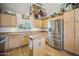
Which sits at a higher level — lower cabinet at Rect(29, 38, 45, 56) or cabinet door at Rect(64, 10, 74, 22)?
cabinet door at Rect(64, 10, 74, 22)

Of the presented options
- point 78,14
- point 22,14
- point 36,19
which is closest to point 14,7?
point 22,14

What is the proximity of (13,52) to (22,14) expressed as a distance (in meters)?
0.54

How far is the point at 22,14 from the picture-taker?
205cm

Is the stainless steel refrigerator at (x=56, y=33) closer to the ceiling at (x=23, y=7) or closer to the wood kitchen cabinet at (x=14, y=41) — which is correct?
the ceiling at (x=23, y=7)

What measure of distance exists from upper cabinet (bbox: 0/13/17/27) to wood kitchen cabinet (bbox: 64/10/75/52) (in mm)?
704

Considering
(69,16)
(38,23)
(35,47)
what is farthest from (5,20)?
(69,16)

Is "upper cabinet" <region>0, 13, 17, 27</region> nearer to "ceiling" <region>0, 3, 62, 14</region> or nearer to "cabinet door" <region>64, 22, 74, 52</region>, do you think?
"ceiling" <region>0, 3, 62, 14</region>

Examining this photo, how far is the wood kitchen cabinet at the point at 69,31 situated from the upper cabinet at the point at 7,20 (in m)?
0.70

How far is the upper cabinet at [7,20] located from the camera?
6.70ft

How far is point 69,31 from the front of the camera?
6.72 feet

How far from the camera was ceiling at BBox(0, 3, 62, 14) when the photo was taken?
2055 mm

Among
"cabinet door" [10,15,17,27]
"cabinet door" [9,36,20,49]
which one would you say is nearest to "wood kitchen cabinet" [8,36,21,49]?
"cabinet door" [9,36,20,49]

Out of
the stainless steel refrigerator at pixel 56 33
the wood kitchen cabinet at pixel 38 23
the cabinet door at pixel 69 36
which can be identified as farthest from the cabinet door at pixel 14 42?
the cabinet door at pixel 69 36

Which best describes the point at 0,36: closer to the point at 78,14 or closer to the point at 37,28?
the point at 37,28
